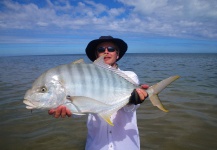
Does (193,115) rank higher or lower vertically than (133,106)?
lower

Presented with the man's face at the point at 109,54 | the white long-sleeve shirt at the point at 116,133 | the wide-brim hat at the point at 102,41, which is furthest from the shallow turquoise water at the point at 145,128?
the man's face at the point at 109,54

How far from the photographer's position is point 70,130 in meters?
6.21

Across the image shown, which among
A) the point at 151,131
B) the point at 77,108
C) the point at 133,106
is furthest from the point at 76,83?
the point at 151,131

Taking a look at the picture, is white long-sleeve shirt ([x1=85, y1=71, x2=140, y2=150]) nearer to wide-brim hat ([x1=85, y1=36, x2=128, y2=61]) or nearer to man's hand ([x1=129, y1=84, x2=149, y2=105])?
man's hand ([x1=129, y1=84, x2=149, y2=105])

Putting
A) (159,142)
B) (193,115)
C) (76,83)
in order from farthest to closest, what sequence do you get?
(193,115) < (159,142) < (76,83)

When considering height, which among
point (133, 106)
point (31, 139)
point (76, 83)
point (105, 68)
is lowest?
point (31, 139)

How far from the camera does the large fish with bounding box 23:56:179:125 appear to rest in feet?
7.98

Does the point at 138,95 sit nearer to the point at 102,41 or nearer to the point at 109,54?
the point at 109,54

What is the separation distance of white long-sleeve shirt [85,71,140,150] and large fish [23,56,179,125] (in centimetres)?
58

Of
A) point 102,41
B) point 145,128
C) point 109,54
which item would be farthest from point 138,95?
point 145,128

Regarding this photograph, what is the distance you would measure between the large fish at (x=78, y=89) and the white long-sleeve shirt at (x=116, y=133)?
1.92ft

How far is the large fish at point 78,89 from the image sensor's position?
95.7 inches

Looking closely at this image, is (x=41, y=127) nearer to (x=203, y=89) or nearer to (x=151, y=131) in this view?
(x=151, y=131)

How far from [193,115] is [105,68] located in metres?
5.44
